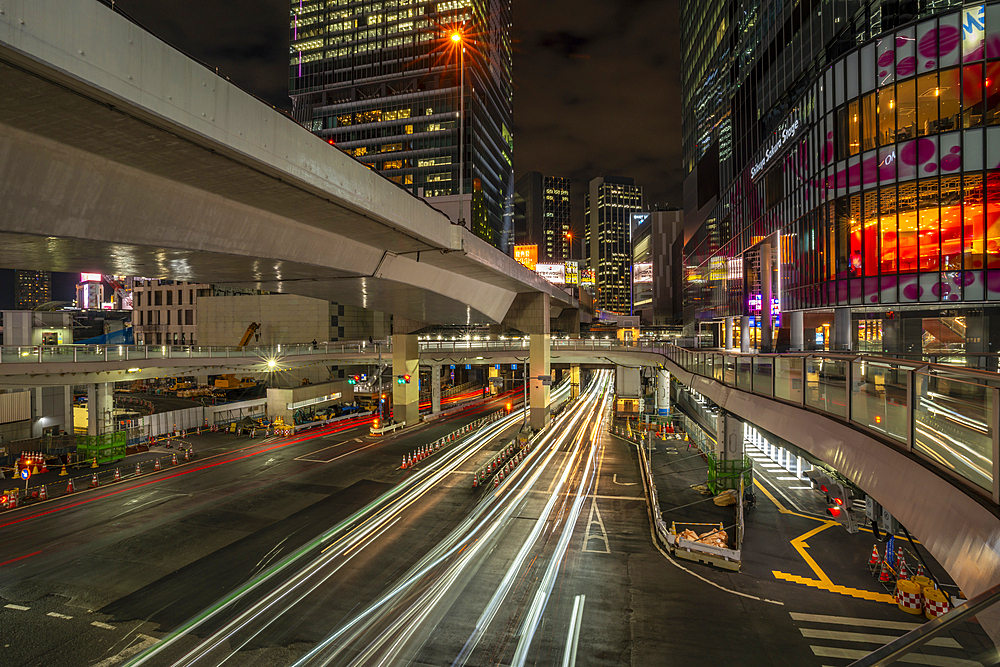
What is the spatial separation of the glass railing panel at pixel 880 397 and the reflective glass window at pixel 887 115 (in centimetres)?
2644

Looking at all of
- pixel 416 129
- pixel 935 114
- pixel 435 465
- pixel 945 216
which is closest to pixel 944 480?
pixel 435 465

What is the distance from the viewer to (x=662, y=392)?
45.7 metres

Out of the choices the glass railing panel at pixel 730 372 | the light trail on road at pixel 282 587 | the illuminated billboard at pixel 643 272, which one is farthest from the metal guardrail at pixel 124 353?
the illuminated billboard at pixel 643 272

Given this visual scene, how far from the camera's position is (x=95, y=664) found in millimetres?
9992

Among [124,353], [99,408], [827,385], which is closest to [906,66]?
[827,385]

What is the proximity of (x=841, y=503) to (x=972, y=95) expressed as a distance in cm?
2148

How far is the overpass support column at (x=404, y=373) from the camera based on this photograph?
136ft

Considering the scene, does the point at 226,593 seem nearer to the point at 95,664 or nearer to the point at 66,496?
the point at 95,664

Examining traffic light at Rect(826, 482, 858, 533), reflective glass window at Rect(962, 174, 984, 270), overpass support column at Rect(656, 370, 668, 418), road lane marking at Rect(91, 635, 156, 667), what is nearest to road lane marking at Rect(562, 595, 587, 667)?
road lane marking at Rect(91, 635, 156, 667)

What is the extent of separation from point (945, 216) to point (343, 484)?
3269 cm

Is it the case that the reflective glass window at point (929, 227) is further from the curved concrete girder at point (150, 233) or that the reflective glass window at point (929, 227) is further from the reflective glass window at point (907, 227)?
Result: the curved concrete girder at point (150, 233)

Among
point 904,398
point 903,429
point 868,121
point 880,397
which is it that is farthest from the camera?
point 868,121

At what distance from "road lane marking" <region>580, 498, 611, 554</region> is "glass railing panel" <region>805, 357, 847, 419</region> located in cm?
843

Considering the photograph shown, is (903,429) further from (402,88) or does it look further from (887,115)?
(402,88)
